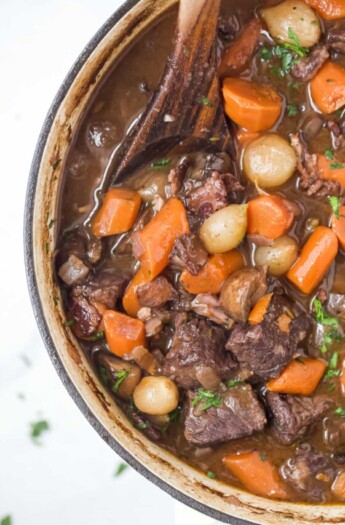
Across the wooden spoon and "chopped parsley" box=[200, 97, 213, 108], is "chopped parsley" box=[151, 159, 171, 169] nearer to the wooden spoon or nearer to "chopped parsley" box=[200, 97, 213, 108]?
the wooden spoon

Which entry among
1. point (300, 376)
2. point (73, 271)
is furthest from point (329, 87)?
point (73, 271)

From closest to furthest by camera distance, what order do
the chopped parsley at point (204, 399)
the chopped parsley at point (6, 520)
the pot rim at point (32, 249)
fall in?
the pot rim at point (32, 249)
the chopped parsley at point (204, 399)
the chopped parsley at point (6, 520)

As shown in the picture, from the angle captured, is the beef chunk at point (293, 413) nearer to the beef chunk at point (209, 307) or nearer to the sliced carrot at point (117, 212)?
the beef chunk at point (209, 307)

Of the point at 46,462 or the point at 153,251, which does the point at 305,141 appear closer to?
the point at 153,251

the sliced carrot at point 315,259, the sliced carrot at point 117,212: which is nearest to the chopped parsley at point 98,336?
the sliced carrot at point 117,212

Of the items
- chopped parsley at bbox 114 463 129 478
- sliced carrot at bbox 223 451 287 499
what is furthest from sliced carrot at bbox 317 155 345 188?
chopped parsley at bbox 114 463 129 478

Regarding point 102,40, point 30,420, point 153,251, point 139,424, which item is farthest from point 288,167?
point 30,420

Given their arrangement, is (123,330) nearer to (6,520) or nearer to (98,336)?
(98,336)
